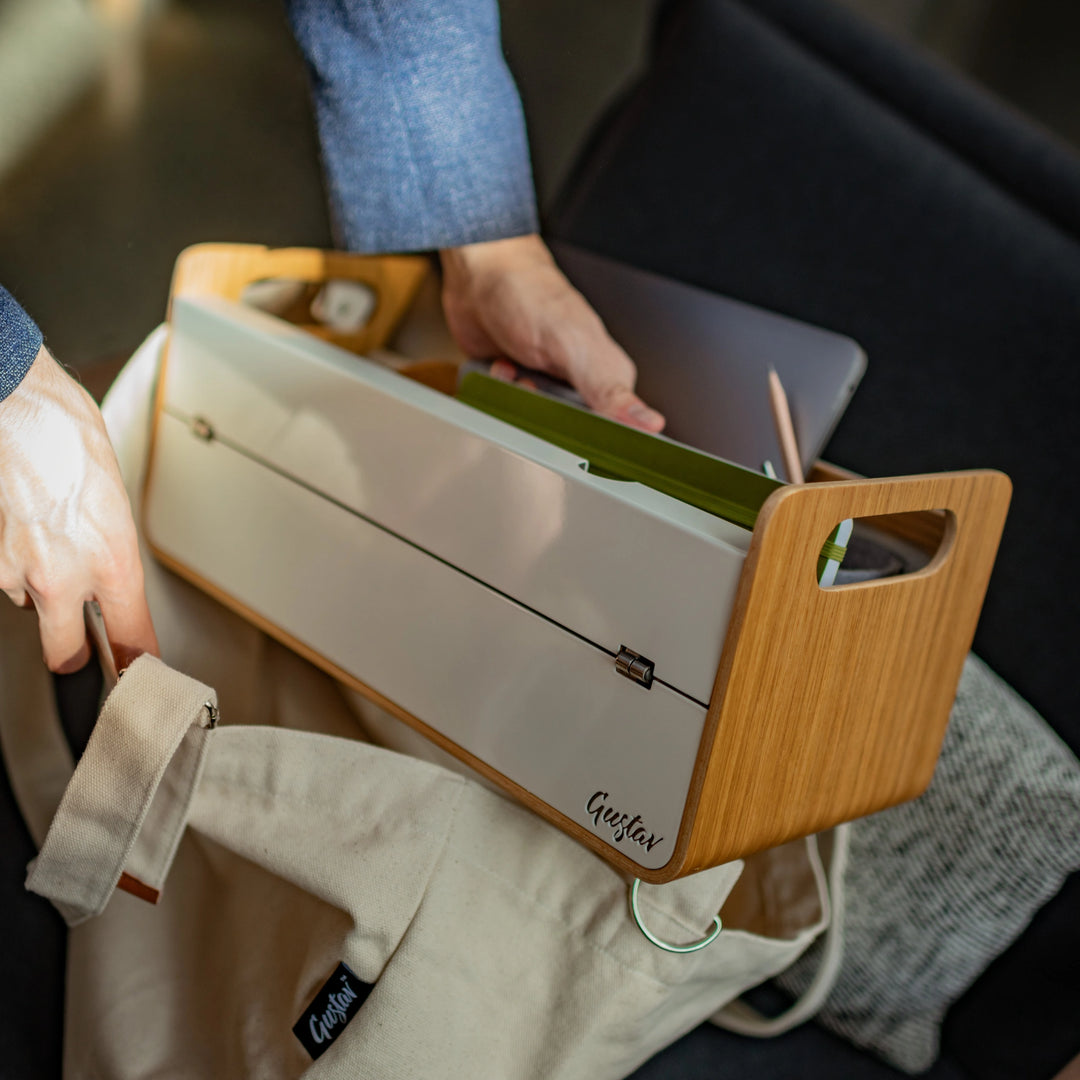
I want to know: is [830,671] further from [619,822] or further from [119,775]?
[119,775]

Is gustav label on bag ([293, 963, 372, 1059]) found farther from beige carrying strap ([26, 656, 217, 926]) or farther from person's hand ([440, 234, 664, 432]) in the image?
person's hand ([440, 234, 664, 432])

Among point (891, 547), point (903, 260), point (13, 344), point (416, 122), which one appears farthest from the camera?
point (903, 260)

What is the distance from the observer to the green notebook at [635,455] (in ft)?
1.40

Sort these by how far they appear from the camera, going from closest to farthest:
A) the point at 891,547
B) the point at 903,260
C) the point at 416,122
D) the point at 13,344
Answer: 1. the point at 13,344
2. the point at 891,547
3. the point at 416,122
4. the point at 903,260

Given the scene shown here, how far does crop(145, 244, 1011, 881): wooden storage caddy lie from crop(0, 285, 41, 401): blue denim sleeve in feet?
0.71

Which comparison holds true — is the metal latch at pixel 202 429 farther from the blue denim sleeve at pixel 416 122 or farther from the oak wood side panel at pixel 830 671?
the oak wood side panel at pixel 830 671

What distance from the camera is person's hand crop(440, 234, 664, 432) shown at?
0.64 metres

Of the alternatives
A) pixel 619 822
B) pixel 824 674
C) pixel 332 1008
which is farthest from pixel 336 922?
pixel 824 674

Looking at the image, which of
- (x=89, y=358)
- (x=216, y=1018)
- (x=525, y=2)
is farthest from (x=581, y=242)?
(x=216, y=1018)

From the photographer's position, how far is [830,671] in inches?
16.6

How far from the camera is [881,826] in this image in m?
0.63

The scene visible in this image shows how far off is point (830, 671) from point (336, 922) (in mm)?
269

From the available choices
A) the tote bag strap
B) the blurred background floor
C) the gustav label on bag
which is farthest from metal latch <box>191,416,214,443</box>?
the tote bag strap

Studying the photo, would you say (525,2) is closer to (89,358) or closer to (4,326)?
(89,358)
